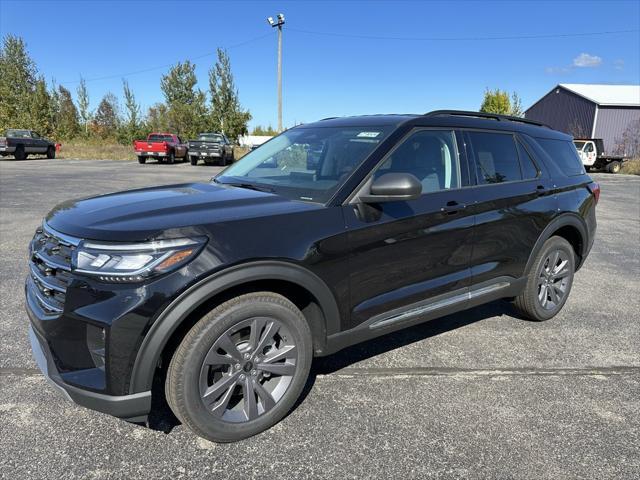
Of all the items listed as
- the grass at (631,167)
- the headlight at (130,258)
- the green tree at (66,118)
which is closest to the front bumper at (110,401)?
the headlight at (130,258)

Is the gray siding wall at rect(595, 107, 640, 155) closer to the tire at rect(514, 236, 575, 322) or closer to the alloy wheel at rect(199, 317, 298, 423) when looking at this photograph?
the tire at rect(514, 236, 575, 322)

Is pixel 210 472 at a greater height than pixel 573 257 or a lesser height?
lesser

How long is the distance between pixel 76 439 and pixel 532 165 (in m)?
3.96

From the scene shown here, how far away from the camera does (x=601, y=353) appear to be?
3793 mm

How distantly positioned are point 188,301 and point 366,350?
6.18ft

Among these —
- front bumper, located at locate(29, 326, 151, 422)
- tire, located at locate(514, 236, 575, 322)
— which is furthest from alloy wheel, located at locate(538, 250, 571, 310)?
front bumper, located at locate(29, 326, 151, 422)

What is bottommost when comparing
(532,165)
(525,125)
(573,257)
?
(573,257)

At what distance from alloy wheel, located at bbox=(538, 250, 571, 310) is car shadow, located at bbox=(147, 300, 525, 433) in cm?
31

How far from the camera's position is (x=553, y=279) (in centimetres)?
443

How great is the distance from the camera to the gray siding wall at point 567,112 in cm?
3997

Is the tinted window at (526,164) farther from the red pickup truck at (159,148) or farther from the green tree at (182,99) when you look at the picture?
the green tree at (182,99)

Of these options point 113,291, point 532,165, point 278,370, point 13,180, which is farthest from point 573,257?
point 13,180

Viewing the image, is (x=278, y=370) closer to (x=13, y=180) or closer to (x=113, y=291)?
(x=113, y=291)

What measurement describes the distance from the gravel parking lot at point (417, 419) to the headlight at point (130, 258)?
99 centimetres
